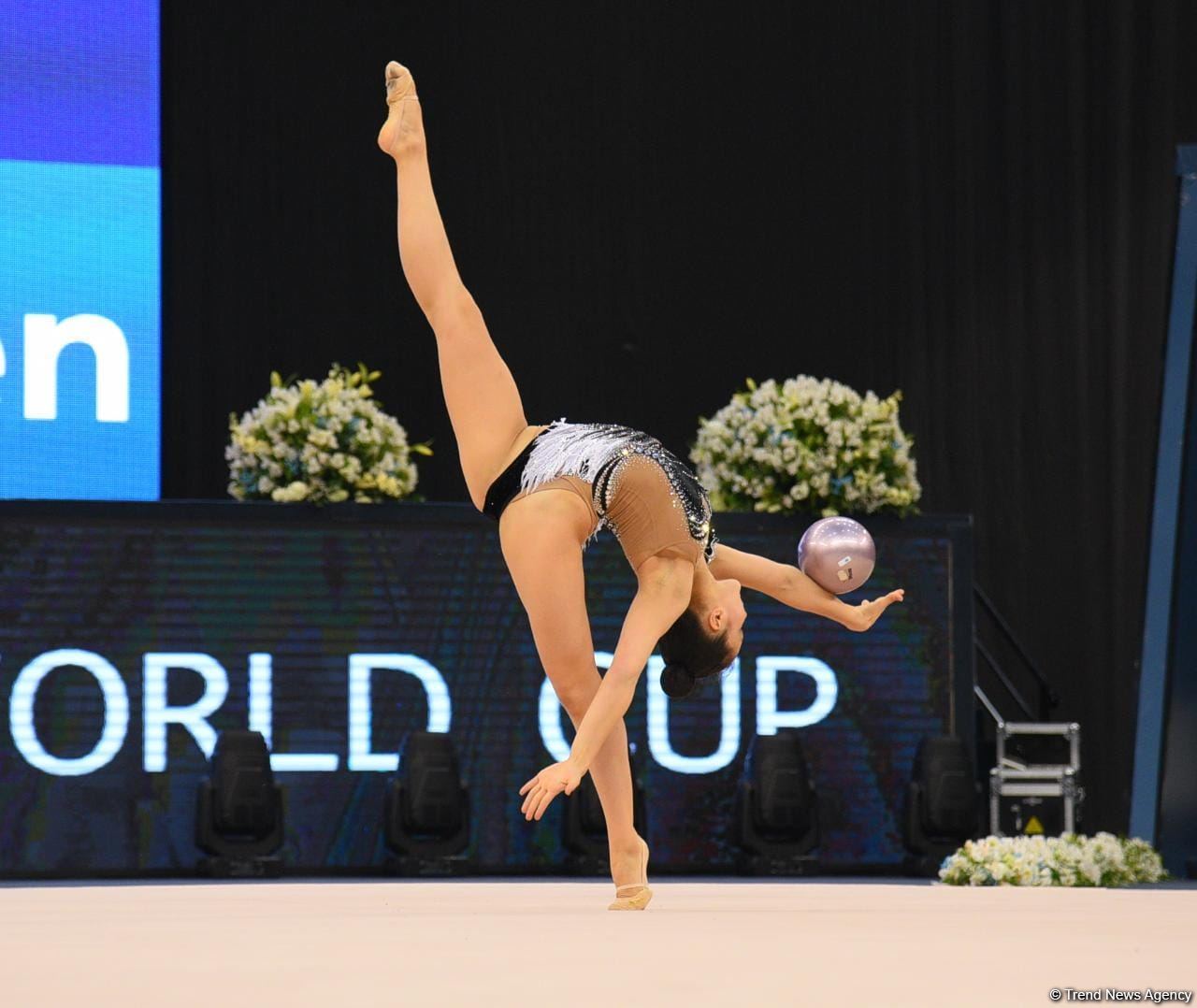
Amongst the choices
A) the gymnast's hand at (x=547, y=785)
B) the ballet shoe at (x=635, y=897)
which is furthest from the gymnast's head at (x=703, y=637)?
the gymnast's hand at (x=547, y=785)

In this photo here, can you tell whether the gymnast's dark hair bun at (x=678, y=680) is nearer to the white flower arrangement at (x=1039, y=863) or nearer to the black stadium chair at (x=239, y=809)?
the white flower arrangement at (x=1039, y=863)

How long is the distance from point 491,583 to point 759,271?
292cm

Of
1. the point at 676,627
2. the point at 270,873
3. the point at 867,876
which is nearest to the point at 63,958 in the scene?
the point at 676,627

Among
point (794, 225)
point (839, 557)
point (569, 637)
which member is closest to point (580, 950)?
point (569, 637)

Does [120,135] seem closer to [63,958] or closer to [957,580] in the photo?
[957,580]

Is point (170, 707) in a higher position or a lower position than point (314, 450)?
lower

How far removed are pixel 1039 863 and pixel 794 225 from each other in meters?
3.94

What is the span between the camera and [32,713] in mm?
6227

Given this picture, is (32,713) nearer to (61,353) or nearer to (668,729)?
(61,353)

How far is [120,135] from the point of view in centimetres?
768

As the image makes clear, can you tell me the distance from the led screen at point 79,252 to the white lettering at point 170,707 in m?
1.42

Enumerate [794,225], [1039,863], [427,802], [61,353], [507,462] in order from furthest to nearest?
[794,225] → [61,353] → [427,802] → [1039,863] → [507,462]

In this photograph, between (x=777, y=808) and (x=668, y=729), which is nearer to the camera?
(x=777, y=808)

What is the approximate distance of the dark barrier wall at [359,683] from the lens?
6.27 m
